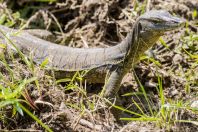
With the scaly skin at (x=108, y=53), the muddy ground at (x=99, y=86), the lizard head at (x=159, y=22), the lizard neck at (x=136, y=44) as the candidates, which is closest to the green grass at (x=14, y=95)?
the muddy ground at (x=99, y=86)

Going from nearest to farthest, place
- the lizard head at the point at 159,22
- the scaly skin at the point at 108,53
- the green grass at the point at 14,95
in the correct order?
1. the green grass at the point at 14,95
2. the lizard head at the point at 159,22
3. the scaly skin at the point at 108,53

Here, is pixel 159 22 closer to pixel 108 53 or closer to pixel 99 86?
pixel 108 53

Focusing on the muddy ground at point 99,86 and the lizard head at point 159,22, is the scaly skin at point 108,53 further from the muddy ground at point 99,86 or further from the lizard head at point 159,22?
the muddy ground at point 99,86

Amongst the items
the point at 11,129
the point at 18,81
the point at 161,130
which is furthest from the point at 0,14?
the point at 161,130

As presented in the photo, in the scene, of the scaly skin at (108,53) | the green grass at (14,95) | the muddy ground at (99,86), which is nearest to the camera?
the green grass at (14,95)

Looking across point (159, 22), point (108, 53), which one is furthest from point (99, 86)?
point (159, 22)

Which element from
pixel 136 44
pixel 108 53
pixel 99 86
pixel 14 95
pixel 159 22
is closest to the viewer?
pixel 14 95
